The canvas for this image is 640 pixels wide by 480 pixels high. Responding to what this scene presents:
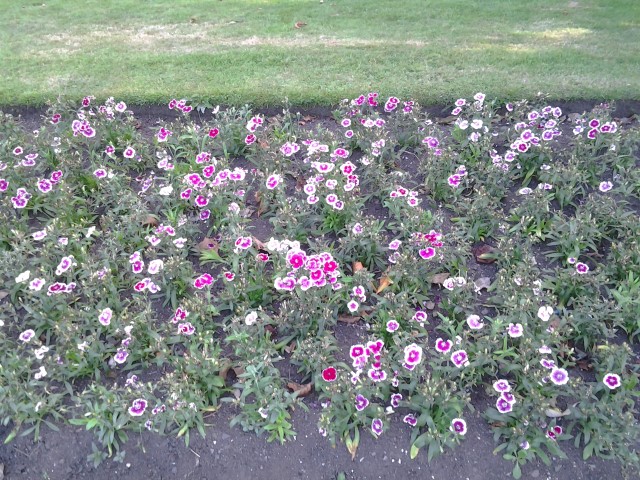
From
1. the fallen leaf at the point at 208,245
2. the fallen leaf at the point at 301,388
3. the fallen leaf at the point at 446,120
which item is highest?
the fallen leaf at the point at 446,120

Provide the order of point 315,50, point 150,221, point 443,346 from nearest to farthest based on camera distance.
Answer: point 443,346
point 150,221
point 315,50

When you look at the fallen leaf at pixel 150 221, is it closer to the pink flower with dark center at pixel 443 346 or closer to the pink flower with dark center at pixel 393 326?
the pink flower with dark center at pixel 393 326

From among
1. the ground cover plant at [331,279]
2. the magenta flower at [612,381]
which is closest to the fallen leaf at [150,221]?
the ground cover plant at [331,279]

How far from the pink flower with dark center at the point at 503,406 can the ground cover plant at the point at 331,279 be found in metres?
0.01

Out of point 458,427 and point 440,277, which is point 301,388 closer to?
point 458,427

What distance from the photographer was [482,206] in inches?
139

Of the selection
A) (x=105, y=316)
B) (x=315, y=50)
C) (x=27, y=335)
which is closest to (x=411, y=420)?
(x=105, y=316)

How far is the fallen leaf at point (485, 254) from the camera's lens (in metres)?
3.42

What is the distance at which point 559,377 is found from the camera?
8.38 feet

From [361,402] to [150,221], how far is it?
1878 millimetres

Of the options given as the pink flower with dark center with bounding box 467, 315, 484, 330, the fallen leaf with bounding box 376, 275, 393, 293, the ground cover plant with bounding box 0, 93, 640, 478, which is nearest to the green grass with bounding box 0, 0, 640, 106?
the ground cover plant with bounding box 0, 93, 640, 478

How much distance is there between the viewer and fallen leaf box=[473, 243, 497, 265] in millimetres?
3424

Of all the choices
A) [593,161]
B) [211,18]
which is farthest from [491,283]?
[211,18]

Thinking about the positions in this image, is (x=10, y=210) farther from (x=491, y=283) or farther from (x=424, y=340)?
(x=491, y=283)
